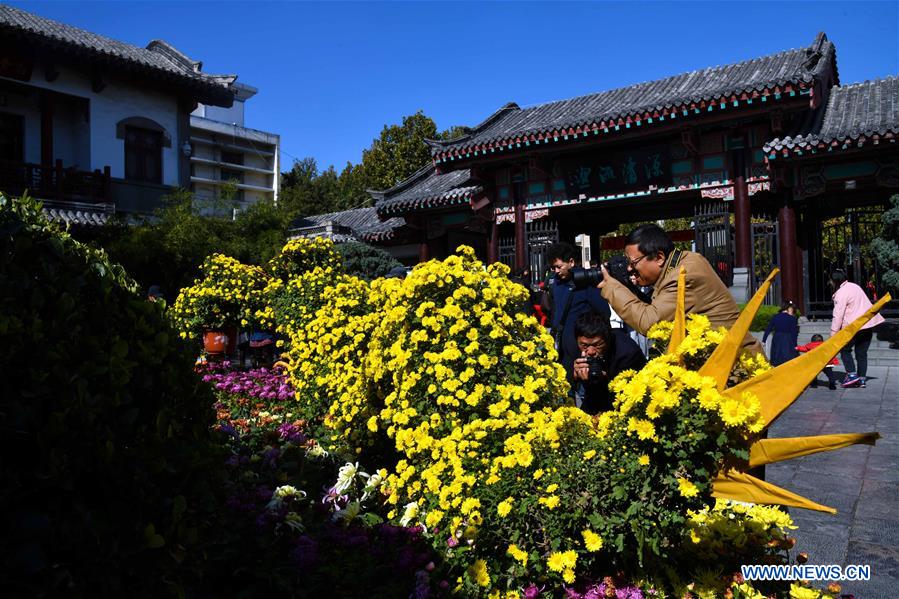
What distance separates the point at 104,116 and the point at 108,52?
170 cm

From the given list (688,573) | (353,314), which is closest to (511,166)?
(353,314)

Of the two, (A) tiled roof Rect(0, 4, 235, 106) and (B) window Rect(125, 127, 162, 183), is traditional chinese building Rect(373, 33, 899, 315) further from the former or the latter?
(B) window Rect(125, 127, 162, 183)

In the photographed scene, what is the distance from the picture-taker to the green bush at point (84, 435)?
131 cm

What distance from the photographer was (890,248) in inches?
383

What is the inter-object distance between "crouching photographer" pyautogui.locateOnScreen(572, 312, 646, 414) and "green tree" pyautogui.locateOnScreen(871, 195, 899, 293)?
331 inches

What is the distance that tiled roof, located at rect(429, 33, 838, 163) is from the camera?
9.86 meters

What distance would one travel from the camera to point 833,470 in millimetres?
4605

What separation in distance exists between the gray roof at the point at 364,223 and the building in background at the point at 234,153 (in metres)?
16.5

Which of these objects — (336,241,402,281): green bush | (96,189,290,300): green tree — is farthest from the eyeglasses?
(96,189,290,300): green tree

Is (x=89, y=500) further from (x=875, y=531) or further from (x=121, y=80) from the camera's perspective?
(x=121, y=80)

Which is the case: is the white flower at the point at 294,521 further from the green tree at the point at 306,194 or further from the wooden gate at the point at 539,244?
the green tree at the point at 306,194

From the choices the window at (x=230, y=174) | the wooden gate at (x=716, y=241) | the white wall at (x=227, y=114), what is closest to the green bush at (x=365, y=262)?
the wooden gate at (x=716, y=241)

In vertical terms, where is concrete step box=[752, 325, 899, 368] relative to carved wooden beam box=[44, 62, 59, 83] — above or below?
below

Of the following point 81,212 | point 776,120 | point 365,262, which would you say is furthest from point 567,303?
point 81,212
